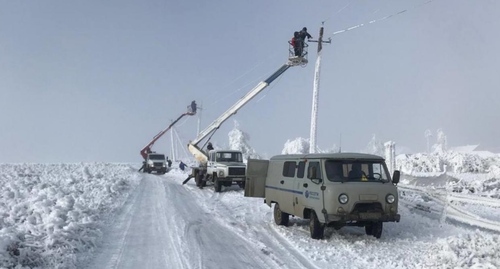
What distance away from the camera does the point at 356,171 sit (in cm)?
1061

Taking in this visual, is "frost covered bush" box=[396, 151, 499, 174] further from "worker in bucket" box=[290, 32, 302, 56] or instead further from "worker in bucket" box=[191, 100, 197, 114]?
"worker in bucket" box=[290, 32, 302, 56]

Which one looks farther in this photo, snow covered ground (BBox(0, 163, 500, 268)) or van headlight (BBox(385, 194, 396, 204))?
van headlight (BBox(385, 194, 396, 204))

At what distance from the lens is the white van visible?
9961 mm

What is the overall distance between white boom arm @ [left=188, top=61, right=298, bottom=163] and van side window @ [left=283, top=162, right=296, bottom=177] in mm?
13477

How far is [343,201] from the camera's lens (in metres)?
9.93

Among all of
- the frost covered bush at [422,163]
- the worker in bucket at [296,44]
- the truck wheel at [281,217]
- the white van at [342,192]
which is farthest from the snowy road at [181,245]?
the frost covered bush at [422,163]

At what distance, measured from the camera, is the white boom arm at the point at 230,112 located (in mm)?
26294

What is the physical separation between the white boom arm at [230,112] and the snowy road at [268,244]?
45.2 feet

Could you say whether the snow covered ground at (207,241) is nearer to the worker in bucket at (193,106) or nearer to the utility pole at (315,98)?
the utility pole at (315,98)

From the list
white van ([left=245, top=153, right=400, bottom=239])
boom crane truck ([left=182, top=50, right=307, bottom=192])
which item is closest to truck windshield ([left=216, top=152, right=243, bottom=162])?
boom crane truck ([left=182, top=50, right=307, bottom=192])

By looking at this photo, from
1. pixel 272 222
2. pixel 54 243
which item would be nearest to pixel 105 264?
pixel 54 243

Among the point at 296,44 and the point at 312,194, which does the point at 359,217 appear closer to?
the point at 312,194

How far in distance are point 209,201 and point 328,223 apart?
33.1 ft

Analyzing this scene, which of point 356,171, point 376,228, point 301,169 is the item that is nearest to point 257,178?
point 301,169
